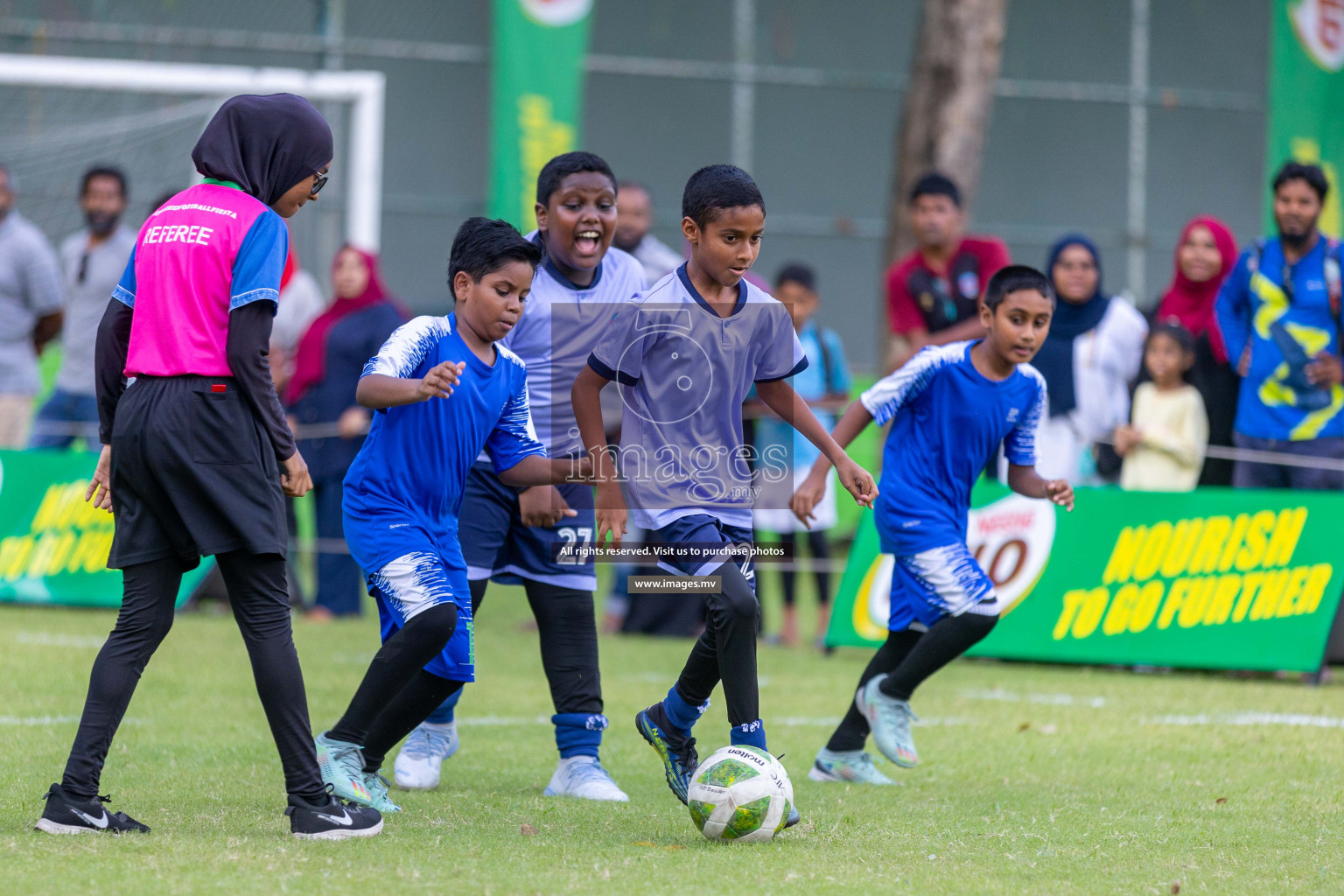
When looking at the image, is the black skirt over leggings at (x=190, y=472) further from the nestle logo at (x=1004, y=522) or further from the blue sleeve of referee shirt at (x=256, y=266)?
the nestle logo at (x=1004, y=522)

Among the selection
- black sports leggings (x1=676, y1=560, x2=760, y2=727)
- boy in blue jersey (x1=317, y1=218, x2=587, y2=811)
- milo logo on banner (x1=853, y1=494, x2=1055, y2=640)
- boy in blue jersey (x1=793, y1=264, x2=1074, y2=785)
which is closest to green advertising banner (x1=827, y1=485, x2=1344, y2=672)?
milo logo on banner (x1=853, y1=494, x2=1055, y2=640)

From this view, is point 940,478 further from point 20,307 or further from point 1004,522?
point 20,307

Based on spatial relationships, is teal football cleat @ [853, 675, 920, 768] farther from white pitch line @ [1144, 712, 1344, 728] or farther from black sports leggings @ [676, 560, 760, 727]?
white pitch line @ [1144, 712, 1344, 728]

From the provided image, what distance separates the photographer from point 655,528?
16.0 feet

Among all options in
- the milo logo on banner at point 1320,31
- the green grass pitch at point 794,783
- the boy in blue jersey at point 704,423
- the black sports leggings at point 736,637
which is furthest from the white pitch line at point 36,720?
the milo logo on banner at point 1320,31

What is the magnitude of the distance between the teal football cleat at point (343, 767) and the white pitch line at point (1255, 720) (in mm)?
3833

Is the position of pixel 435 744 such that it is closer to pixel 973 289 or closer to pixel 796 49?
pixel 973 289

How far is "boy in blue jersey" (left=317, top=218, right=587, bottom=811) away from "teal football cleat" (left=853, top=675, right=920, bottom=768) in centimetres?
155

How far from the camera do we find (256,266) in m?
4.27

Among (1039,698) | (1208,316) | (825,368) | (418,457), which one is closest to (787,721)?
(1039,698)

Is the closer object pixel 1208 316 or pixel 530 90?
pixel 1208 316

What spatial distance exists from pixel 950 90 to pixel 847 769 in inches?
381

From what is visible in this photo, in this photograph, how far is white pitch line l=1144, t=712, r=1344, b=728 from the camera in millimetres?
6992

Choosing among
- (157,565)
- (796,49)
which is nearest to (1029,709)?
(157,565)
